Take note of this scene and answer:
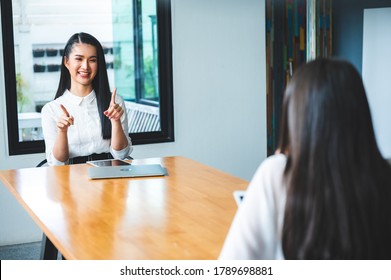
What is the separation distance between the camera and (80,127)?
3.91 m

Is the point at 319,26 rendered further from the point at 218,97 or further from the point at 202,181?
the point at 202,181

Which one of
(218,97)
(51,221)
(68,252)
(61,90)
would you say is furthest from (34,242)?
(68,252)

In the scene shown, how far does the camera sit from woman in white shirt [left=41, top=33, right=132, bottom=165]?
12.7ft

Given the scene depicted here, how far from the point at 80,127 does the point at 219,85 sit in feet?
5.39

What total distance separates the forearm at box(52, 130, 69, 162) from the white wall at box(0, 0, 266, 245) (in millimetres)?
1315

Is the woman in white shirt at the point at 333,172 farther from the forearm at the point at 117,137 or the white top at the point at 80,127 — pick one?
the white top at the point at 80,127

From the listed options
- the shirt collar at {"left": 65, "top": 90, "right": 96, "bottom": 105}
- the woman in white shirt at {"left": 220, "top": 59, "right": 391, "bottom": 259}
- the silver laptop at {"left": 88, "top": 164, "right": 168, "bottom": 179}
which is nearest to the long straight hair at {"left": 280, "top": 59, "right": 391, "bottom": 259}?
the woman in white shirt at {"left": 220, "top": 59, "right": 391, "bottom": 259}

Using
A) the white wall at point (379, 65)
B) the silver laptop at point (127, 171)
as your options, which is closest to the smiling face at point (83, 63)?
the silver laptop at point (127, 171)

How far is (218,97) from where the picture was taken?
5285 millimetres

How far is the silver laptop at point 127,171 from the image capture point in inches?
125

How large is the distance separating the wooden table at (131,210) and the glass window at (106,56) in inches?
53.6

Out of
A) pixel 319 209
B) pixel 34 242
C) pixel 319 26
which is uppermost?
pixel 319 26

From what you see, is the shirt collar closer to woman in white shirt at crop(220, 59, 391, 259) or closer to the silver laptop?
the silver laptop
